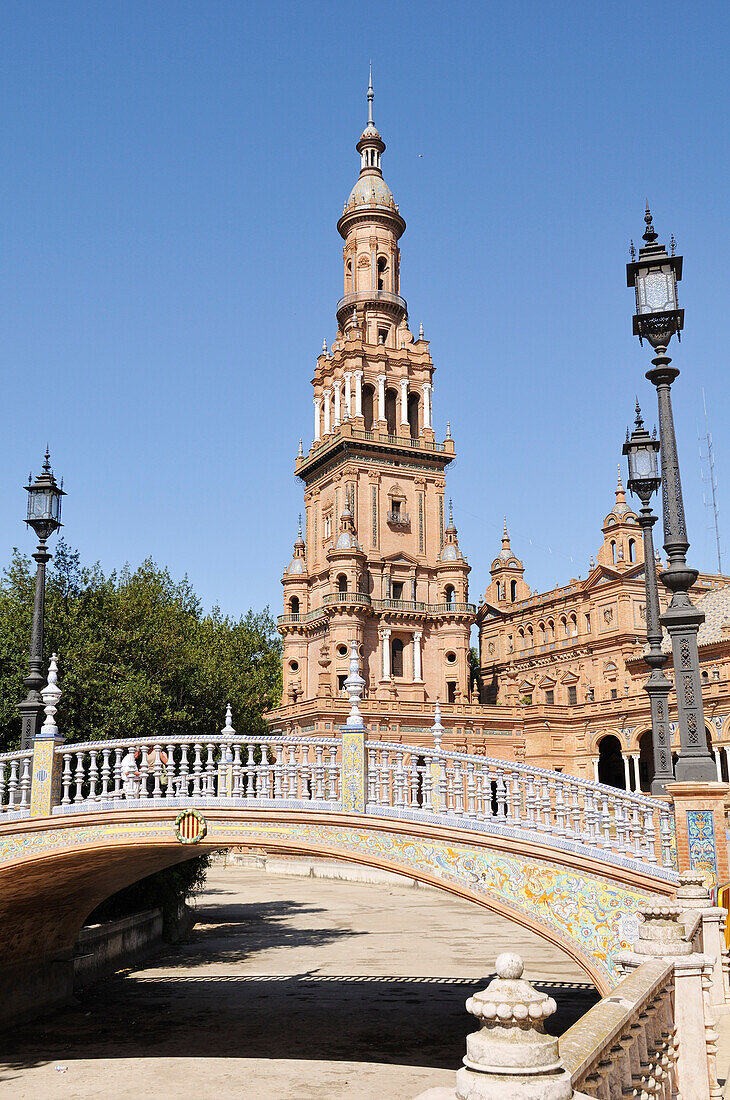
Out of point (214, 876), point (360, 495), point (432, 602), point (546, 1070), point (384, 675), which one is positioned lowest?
point (214, 876)

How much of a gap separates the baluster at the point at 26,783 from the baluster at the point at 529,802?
26.1ft

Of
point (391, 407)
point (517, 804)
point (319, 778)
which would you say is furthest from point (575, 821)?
point (391, 407)

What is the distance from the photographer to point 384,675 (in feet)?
193

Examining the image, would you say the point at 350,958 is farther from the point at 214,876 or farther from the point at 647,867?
the point at 214,876

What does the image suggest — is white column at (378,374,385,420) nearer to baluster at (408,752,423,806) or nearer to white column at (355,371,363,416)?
white column at (355,371,363,416)

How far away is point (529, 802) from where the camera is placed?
12906 millimetres

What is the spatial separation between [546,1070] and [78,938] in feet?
70.4

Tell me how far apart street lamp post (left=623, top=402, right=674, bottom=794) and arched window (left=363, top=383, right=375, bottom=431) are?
4903 centimetres

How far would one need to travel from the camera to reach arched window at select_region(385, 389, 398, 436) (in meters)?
66.5

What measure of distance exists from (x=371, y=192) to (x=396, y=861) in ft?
210

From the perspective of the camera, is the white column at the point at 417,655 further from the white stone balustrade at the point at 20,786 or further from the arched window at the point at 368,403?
the white stone balustrade at the point at 20,786

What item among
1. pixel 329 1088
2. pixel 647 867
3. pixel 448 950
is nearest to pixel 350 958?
pixel 448 950

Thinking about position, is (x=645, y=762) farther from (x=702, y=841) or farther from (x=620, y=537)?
(x=702, y=841)

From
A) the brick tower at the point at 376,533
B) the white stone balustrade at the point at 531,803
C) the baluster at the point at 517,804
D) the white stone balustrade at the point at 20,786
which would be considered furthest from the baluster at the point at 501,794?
the brick tower at the point at 376,533
